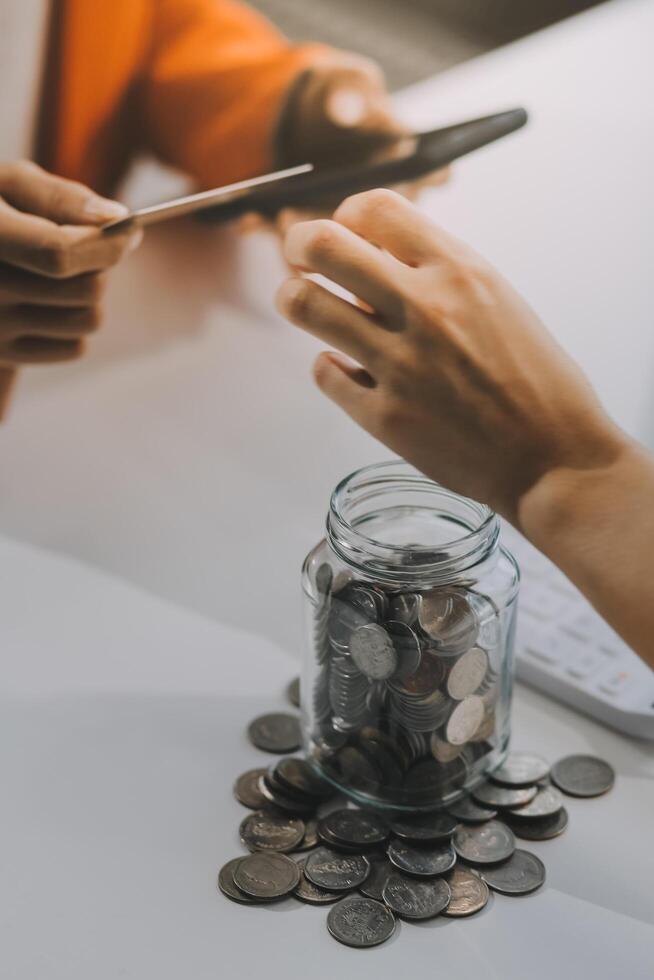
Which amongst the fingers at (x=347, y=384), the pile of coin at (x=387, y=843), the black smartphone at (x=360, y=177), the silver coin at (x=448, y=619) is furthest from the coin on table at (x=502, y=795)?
the black smartphone at (x=360, y=177)

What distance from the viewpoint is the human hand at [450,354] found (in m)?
0.59

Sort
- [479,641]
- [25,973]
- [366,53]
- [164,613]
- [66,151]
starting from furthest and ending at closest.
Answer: [366,53], [66,151], [164,613], [479,641], [25,973]

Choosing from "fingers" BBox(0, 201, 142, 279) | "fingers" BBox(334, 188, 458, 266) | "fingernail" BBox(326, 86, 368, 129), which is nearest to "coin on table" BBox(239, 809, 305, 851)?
"fingers" BBox(334, 188, 458, 266)

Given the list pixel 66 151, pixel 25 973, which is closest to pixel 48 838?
pixel 25 973

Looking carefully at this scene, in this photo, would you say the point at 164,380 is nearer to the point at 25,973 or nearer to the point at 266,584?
the point at 266,584

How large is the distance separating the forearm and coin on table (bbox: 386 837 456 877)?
0.54 feet

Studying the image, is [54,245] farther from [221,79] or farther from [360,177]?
[221,79]

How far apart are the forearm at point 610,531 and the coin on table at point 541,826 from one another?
142mm

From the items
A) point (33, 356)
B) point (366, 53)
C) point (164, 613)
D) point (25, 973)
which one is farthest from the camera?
point (366, 53)

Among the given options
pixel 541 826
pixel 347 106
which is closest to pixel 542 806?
pixel 541 826

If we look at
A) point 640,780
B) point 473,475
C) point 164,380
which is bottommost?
point 164,380

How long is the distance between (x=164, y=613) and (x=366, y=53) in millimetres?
1173

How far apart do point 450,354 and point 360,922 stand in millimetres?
307

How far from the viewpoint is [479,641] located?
668 mm
